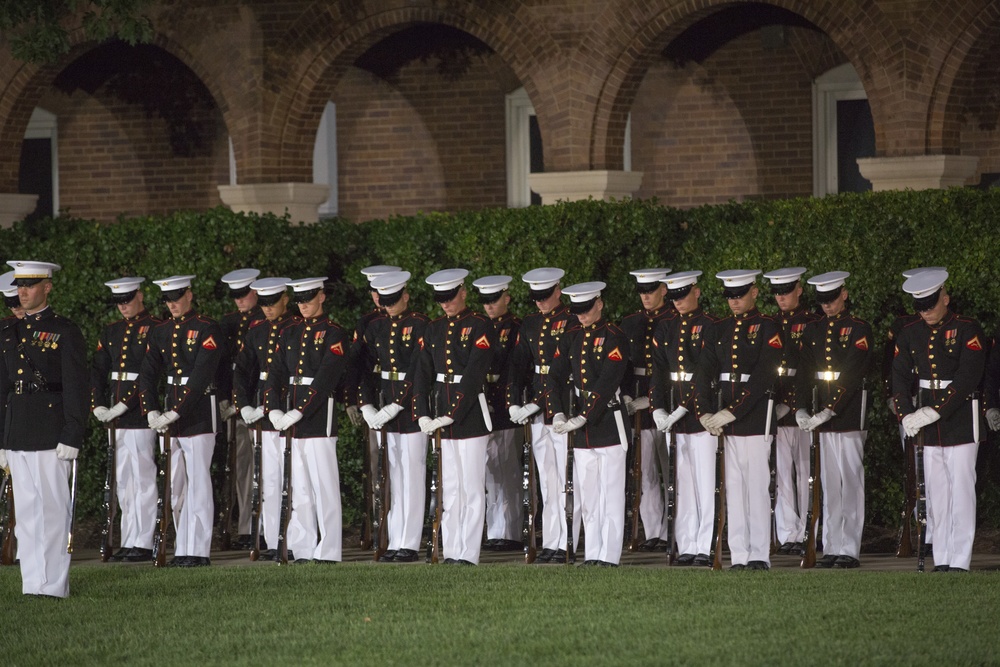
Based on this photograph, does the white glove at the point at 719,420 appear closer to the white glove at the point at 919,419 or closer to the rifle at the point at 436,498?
the white glove at the point at 919,419

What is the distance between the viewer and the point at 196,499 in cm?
1145

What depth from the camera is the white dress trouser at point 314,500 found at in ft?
36.8

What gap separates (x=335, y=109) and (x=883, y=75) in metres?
7.53

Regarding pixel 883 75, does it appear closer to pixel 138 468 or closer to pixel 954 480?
pixel 954 480

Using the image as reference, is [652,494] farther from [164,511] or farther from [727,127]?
[727,127]

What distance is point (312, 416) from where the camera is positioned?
11219mm

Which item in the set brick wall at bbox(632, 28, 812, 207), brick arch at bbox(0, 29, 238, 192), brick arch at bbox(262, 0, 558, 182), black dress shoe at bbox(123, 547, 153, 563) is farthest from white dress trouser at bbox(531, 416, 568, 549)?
brick arch at bbox(0, 29, 238, 192)

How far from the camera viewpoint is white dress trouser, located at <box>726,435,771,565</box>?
10.4 metres

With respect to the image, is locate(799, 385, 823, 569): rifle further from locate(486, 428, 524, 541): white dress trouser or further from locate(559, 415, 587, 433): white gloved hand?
locate(486, 428, 524, 541): white dress trouser

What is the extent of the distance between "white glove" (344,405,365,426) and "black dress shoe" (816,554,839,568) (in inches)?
141

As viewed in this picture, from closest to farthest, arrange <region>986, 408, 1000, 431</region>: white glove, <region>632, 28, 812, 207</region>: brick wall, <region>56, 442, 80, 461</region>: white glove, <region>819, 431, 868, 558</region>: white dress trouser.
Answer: <region>56, 442, 80, 461</region>: white glove
<region>986, 408, 1000, 431</region>: white glove
<region>819, 431, 868, 558</region>: white dress trouser
<region>632, 28, 812, 207</region>: brick wall

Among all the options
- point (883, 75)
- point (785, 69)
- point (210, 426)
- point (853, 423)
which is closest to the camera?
point (853, 423)

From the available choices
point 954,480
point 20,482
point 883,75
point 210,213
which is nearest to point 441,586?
point 20,482

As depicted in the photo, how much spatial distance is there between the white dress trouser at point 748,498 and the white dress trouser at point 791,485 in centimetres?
100
